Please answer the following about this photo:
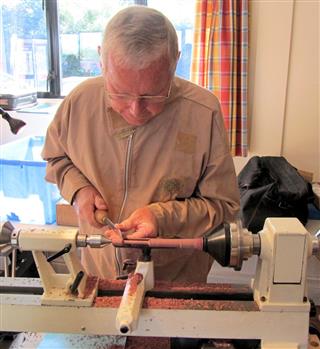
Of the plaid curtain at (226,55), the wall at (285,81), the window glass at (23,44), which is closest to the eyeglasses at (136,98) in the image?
the plaid curtain at (226,55)

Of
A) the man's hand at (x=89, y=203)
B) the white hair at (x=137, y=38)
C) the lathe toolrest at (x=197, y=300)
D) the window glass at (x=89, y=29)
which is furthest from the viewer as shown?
the window glass at (x=89, y=29)

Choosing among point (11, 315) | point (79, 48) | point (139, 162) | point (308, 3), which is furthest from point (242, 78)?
point (11, 315)

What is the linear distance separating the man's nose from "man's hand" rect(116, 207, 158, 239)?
24cm

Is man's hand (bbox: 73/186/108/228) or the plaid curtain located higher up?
the plaid curtain

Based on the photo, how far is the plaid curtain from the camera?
7.50ft

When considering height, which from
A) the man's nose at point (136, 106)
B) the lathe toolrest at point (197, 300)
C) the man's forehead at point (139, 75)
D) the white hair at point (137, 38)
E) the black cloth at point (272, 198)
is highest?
the white hair at point (137, 38)

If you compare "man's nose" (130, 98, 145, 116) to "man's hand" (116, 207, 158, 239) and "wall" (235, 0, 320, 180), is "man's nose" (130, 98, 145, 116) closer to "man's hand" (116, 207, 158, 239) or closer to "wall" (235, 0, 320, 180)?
"man's hand" (116, 207, 158, 239)

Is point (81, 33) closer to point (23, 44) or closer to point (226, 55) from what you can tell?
point (23, 44)

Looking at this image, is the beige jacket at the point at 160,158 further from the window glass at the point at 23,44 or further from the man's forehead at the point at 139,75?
the window glass at the point at 23,44

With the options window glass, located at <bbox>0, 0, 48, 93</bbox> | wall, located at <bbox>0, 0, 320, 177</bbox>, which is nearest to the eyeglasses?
wall, located at <bbox>0, 0, 320, 177</bbox>

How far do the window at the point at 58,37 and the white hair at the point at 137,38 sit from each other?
1.85 meters

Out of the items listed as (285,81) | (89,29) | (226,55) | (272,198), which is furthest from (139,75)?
(89,29)

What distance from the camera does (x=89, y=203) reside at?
1.02 metres

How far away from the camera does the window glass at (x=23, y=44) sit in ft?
9.02
